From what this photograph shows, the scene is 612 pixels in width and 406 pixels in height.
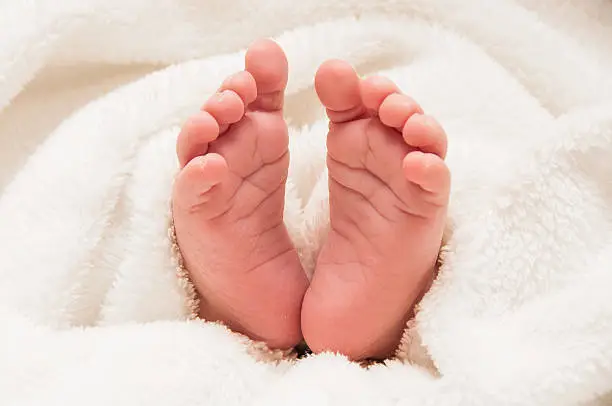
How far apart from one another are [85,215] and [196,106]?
0.52ft

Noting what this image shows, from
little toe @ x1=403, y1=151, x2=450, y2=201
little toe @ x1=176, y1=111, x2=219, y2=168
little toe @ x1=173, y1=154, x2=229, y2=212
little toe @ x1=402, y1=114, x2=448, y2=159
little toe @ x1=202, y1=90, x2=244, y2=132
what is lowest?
little toe @ x1=173, y1=154, x2=229, y2=212

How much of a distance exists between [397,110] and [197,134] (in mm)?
153

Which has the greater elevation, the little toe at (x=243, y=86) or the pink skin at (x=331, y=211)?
the little toe at (x=243, y=86)

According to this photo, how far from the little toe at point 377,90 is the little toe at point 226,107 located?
0.10 meters

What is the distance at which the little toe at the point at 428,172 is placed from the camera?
58 cm

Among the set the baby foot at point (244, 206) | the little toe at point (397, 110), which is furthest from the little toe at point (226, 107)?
the little toe at point (397, 110)

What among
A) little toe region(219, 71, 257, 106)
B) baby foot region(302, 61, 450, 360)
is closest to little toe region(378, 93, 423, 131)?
baby foot region(302, 61, 450, 360)

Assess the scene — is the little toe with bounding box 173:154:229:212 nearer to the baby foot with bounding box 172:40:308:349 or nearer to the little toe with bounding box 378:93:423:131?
the baby foot with bounding box 172:40:308:349

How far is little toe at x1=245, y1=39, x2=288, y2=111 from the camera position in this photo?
641mm

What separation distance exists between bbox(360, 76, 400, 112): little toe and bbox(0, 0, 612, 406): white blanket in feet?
0.44

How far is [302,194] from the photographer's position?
0.80m

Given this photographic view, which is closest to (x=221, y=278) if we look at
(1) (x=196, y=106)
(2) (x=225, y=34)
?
(1) (x=196, y=106)

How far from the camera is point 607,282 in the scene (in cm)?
61

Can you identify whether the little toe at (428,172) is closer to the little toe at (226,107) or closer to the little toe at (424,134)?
the little toe at (424,134)
